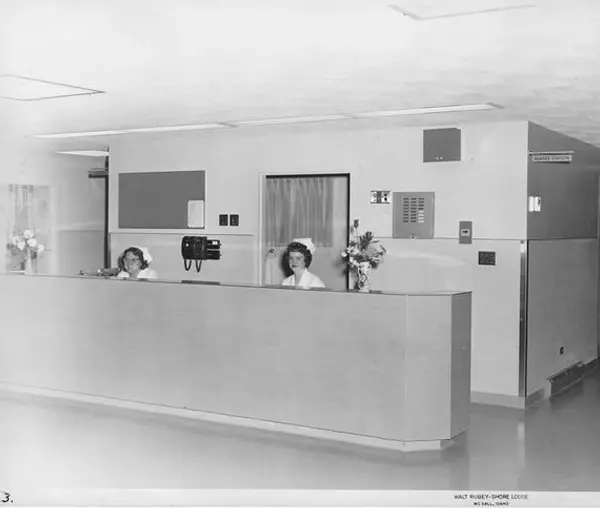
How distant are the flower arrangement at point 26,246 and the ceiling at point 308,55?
332 cm

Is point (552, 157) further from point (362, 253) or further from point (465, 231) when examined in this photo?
point (362, 253)

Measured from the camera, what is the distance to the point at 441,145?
7.36 metres

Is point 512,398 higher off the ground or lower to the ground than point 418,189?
lower

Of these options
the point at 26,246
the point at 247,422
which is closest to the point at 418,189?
the point at 247,422

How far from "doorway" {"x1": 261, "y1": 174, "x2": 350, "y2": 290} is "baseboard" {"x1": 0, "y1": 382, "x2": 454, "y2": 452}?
7.64 ft

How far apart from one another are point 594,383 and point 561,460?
3147 millimetres

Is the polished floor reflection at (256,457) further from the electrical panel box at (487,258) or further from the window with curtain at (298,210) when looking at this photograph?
the window with curtain at (298,210)

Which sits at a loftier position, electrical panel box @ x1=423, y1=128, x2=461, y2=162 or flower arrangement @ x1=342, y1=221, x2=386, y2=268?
electrical panel box @ x1=423, y1=128, x2=461, y2=162

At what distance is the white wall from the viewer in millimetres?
7160

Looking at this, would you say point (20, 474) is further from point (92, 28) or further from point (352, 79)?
point (352, 79)

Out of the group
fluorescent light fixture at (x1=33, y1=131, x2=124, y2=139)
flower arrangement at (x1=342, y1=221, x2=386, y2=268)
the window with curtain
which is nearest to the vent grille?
flower arrangement at (x1=342, y1=221, x2=386, y2=268)

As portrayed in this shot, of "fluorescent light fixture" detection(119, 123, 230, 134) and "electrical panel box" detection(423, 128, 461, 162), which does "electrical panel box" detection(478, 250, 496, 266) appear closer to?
"electrical panel box" detection(423, 128, 461, 162)

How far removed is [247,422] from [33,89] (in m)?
2.82

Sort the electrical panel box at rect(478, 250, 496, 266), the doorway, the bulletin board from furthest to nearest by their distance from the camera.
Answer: the bulletin board
the doorway
the electrical panel box at rect(478, 250, 496, 266)
